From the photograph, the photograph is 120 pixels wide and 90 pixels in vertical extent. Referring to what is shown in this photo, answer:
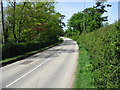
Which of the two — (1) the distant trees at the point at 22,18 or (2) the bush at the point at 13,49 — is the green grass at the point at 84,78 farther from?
(1) the distant trees at the point at 22,18

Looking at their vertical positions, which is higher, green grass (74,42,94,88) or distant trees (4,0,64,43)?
distant trees (4,0,64,43)

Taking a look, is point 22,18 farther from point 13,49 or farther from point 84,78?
point 84,78

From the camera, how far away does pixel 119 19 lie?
6.17 m

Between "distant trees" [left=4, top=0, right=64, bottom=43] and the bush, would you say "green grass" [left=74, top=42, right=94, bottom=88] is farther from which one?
"distant trees" [left=4, top=0, right=64, bottom=43]

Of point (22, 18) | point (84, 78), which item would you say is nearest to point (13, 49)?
point (22, 18)

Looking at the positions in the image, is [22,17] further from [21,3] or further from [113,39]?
[113,39]

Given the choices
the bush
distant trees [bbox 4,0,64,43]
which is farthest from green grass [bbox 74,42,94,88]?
distant trees [bbox 4,0,64,43]

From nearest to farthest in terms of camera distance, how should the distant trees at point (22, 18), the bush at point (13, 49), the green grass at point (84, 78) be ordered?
the green grass at point (84, 78) < the bush at point (13, 49) < the distant trees at point (22, 18)

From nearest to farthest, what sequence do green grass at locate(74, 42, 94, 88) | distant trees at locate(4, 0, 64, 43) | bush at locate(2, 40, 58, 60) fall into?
green grass at locate(74, 42, 94, 88) → bush at locate(2, 40, 58, 60) → distant trees at locate(4, 0, 64, 43)

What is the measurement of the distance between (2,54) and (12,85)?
437 inches

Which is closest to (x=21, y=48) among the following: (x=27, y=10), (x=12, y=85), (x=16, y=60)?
(x=16, y=60)

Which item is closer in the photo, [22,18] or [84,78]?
[84,78]

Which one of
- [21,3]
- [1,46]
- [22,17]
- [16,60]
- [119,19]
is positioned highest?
[21,3]

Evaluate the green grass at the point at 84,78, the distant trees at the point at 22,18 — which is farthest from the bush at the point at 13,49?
the green grass at the point at 84,78
